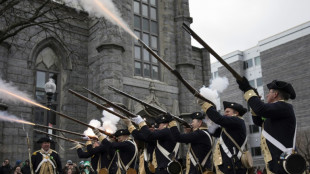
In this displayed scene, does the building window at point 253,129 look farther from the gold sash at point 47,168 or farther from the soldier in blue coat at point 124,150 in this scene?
the gold sash at point 47,168

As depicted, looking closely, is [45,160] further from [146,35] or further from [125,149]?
[146,35]

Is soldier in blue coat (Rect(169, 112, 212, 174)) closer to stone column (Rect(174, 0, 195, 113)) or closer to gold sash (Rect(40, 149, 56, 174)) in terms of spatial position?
gold sash (Rect(40, 149, 56, 174))

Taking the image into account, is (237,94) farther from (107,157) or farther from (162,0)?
(107,157)

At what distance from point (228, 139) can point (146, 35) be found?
49.6 ft

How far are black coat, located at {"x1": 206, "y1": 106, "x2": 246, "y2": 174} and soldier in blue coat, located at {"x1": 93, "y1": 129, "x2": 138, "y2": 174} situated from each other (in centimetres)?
382

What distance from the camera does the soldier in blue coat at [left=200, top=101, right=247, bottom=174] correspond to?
616cm

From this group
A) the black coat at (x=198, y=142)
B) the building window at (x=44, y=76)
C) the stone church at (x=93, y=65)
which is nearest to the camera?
the black coat at (x=198, y=142)

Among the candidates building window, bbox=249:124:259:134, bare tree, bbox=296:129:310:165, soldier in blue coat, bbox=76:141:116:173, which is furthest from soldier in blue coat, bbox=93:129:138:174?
building window, bbox=249:124:259:134

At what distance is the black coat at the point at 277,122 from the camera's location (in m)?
4.95

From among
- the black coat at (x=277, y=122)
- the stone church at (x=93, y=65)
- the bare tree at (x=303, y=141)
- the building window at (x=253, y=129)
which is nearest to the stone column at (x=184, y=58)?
the stone church at (x=93, y=65)

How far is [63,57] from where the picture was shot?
730 inches

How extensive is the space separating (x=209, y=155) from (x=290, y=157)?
9.49ft

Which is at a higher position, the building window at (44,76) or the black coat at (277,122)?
the building window at (44,76)

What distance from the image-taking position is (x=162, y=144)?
8539 millimetres
